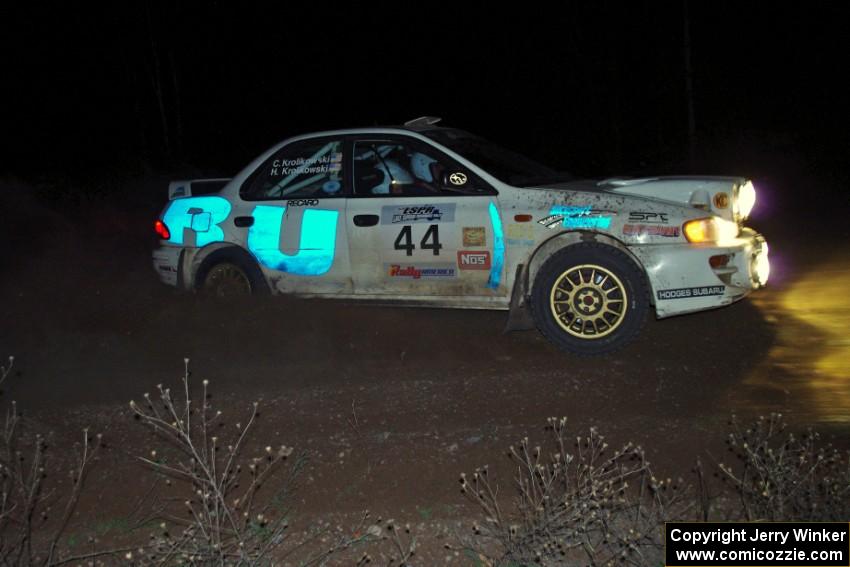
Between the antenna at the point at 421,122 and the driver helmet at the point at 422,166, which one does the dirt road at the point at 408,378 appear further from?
the antenna at the point at 421,122

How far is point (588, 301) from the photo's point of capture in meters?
6.49

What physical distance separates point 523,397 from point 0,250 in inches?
386

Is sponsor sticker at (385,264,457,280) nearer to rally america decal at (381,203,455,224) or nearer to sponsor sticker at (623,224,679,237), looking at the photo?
rally america decal at (381,203,455,224)

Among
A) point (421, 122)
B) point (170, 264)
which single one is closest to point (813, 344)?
point (421, 122)

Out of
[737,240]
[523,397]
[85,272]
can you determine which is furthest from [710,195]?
[85,272]

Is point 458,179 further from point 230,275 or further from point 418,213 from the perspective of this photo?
point 230,275

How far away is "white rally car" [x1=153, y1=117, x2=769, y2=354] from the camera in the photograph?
6.39 metres

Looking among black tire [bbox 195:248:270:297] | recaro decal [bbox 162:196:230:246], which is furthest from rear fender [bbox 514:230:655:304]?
recaro decal [bbox 162:196:230:246]

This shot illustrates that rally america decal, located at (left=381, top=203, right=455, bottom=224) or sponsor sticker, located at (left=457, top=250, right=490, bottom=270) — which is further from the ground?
rally america decal, located at (left=381, top=203, right=455, bottom=224)

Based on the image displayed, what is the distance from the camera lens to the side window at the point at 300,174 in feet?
24.3

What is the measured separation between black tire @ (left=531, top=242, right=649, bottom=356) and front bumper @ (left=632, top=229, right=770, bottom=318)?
10 cm

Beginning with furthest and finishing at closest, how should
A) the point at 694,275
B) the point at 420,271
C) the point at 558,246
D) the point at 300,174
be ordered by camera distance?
1. the point at 300,174
2. the point at 420,271
3. the point at 558,246
4. the point at 694,275

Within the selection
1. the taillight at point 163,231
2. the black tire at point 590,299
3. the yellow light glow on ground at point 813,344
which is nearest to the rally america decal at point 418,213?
the black tire at point 590,299

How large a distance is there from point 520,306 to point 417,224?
97 cm
